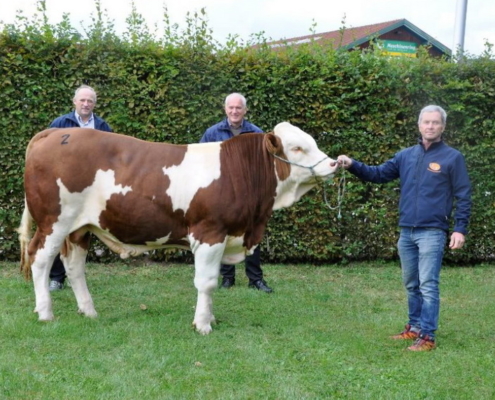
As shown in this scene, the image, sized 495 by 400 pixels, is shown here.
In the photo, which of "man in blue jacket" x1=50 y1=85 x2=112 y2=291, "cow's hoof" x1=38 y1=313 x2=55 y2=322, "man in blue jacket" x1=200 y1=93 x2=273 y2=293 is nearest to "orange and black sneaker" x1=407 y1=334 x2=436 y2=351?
"man in blue jacket" x1=200 y1=93 x2=273 y2=293

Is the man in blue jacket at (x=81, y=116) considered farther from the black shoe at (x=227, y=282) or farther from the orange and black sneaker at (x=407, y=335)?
the orange and black sneaker at (x=407, y=335)

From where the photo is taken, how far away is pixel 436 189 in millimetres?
5082

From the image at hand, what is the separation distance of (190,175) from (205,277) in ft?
2.96

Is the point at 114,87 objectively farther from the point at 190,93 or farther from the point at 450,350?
the point at 450,350

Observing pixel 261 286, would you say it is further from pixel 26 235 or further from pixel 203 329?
pixel 26 235

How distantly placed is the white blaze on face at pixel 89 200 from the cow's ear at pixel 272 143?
126 centimetres

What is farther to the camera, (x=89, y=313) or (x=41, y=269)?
(x=89, y=313)

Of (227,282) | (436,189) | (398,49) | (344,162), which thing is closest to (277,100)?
(227,282)

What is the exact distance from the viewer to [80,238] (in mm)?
5805

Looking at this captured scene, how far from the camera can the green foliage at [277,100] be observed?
8273 millimetres

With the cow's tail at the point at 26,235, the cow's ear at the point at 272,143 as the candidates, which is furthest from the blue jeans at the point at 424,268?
the cow's tail at the point at 26,235

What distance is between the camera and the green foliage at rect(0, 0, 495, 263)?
27.1 ft

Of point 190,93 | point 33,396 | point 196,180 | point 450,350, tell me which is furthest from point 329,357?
point 190,93

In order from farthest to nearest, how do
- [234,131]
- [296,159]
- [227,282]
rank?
[227,282] < [234,131] < [296,159]
